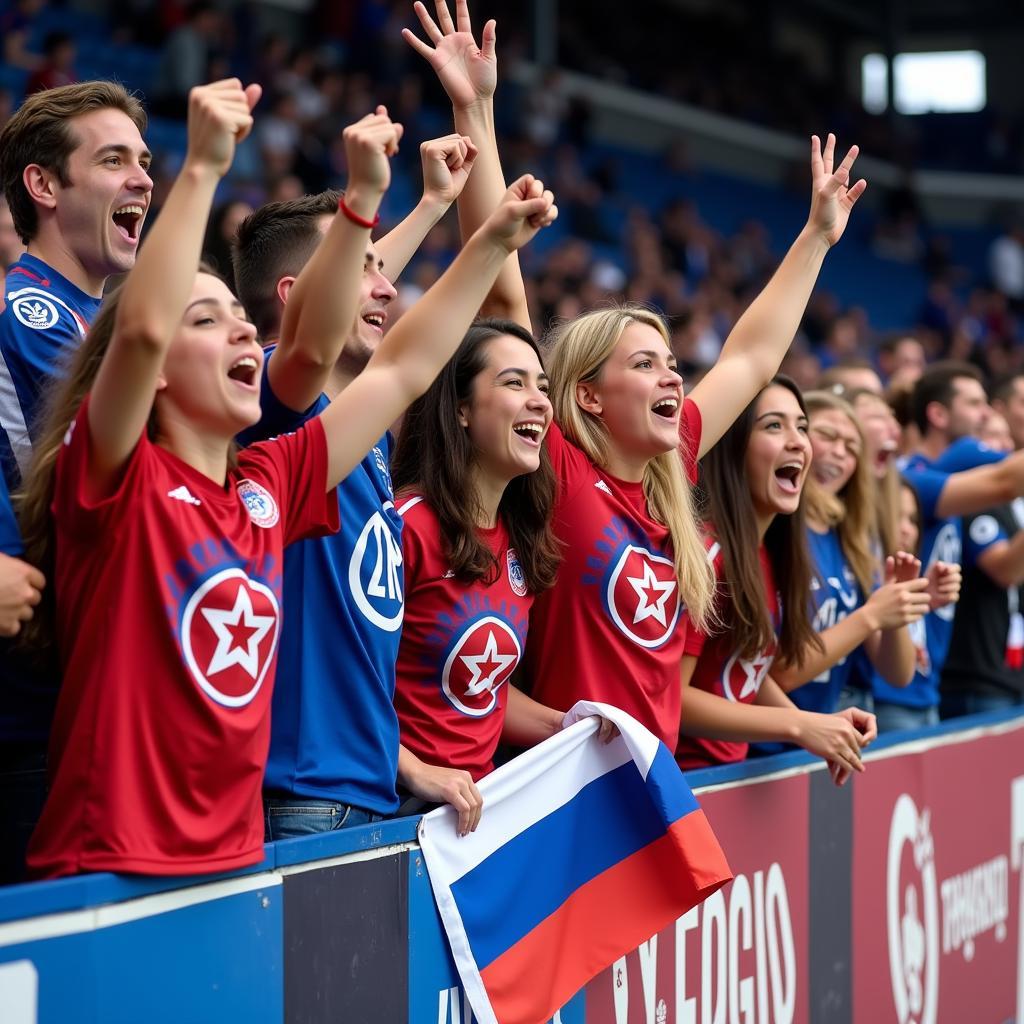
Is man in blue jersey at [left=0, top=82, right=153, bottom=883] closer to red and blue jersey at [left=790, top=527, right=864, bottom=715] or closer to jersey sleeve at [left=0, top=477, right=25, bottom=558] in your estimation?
jersey sleeve at [left=0, top=477, right=25, bottom=558]

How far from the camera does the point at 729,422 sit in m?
3.81

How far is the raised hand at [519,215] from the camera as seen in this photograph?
2.81 meters

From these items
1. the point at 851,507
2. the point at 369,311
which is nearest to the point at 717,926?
the point at 851,507

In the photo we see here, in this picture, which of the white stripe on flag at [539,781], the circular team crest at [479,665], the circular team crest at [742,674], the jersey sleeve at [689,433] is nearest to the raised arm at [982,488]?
the circular team crest at [742,674]

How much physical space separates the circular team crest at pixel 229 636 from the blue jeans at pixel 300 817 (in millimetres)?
410

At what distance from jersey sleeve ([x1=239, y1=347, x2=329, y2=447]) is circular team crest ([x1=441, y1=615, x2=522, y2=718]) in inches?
22.2

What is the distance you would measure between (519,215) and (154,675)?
107cm

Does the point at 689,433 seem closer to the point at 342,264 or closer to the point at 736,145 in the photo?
the point at 342,264

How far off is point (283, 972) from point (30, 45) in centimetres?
1059

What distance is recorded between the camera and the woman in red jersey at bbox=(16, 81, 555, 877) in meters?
2.24

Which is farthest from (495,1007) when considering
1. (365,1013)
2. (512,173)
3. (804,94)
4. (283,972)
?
(804,94)

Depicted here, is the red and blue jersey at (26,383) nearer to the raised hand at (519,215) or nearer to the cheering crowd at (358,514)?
the cheering crowd at (358,514)

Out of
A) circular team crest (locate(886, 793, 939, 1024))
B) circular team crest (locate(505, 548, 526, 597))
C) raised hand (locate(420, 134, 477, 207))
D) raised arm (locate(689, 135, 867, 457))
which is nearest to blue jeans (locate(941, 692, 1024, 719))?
circular team crest (locate(886, 793, 939, 1024))

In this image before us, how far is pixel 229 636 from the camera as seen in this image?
2.37 meters
